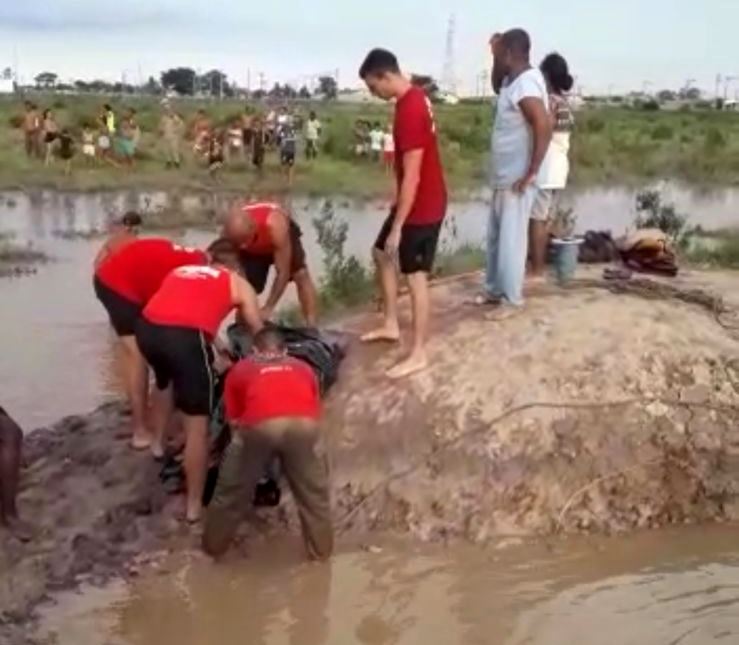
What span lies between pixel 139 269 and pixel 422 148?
1735mm

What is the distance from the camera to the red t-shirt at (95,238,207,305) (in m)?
7.78

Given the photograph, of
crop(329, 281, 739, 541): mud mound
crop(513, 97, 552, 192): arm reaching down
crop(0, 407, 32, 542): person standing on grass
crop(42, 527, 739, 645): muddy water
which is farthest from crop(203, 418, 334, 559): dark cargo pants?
crop(513, 97, 552, 192): arm reaching down

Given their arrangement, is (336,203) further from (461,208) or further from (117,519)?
(117,519)

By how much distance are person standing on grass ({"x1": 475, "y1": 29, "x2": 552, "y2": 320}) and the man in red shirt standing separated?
524 mm

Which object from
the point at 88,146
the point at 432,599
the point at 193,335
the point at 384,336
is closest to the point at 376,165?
the point at 88,146

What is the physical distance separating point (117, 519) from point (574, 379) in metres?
2.66

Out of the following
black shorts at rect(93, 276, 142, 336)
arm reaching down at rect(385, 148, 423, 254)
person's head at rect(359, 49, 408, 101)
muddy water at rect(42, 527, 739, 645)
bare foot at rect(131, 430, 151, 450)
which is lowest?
muddy water at rect(42, 527, 739, 645)

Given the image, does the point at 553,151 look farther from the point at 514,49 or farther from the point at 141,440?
the point at 141,440

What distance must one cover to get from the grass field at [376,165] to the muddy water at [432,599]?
64.8ft

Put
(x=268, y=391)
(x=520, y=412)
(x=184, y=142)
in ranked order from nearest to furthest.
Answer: (x=268, y=391), (x=520, y=412), (x=184, y=142)

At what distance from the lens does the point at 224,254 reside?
753 centimetres

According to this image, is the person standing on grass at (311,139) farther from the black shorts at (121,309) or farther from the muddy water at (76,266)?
the black shorts at (121,309)

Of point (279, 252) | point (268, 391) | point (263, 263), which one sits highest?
point (279, 252)

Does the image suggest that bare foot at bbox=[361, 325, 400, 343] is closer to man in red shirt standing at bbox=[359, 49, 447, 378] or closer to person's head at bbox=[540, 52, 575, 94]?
man in red shirt standing at bbox=[359, 49, 447, 378]
